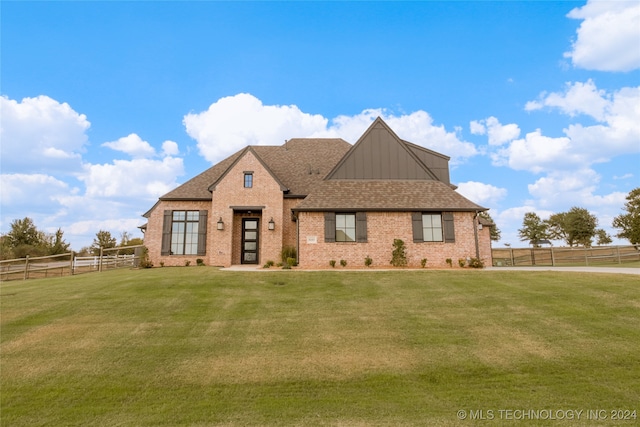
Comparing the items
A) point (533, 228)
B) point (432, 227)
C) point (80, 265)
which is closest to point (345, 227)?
point (432, 227)

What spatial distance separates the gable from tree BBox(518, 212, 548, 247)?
58.0m

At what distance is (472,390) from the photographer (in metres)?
5.25

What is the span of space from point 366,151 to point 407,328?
1261 centimetres

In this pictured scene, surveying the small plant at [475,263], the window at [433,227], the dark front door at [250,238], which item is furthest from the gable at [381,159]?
the dark front door at [250,238]

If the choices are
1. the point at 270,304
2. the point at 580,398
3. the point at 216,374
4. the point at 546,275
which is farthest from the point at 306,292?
the point at 546,275

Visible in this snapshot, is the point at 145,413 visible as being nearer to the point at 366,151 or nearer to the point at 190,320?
the point at 190,320

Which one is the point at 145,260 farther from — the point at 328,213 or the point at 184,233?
the point at 328,213

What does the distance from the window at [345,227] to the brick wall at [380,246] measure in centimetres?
21

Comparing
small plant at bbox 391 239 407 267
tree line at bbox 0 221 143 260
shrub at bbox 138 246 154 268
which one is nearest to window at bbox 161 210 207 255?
shrub at bbox 138 246 154 268

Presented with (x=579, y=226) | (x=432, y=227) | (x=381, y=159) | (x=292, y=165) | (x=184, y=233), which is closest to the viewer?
(x=432, y=227)

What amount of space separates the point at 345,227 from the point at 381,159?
15.4 feet

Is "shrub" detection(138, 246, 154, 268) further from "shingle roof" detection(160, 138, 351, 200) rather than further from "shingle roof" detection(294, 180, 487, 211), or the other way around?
"shingle roof" detection(294, 180, 487, 211)

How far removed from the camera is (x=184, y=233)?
19.6 meters

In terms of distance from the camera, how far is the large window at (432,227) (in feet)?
55.3
